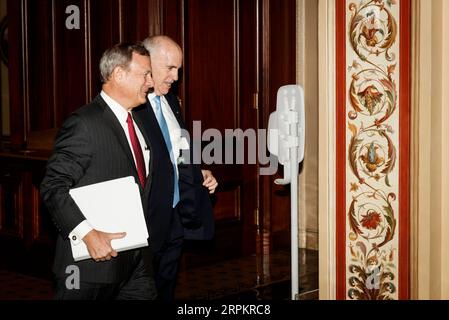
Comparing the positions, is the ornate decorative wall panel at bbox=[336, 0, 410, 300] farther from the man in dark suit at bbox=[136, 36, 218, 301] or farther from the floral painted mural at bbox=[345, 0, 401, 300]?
the man in dark suit at bbox=[136, 36, 218, 301]

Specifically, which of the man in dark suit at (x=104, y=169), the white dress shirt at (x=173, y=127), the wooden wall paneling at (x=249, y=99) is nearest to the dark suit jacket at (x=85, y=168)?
the man in dark suit at (x=104, y=169)

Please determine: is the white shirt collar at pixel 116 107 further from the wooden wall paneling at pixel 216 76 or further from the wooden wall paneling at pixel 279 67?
the wooden wall paneling at pixel 279 67

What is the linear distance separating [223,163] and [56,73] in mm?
1326

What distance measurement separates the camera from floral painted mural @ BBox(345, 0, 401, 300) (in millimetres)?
2982

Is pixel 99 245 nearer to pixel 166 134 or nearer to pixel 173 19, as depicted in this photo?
pixel 166 134

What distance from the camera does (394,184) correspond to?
119 inches

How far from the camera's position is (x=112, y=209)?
2.62 m

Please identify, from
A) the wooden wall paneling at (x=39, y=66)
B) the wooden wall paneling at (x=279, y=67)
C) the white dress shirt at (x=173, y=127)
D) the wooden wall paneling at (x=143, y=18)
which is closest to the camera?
the white dress shirt at (x=173, y=127)

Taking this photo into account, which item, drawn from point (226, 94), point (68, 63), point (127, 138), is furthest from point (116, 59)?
point (226, 94)

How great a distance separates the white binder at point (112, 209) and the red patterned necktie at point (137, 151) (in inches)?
9.3

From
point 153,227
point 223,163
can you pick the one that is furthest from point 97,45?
point 153,227

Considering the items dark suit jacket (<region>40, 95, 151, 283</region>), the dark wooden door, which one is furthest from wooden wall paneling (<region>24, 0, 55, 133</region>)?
dark suit jacket (<region>40, 95, 151, 283</region>)

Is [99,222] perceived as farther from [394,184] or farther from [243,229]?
[243,229]

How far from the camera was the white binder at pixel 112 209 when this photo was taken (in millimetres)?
2605
